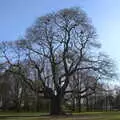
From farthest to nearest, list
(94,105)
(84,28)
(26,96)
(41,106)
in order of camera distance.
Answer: (94,105)
(41,106)
(26,96)
(84,28)

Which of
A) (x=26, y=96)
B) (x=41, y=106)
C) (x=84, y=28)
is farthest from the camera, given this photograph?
(x=41, y=106)

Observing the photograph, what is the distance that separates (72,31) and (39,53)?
7.00 metres

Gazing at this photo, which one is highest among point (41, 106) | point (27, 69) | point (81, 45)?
point (81, 45)

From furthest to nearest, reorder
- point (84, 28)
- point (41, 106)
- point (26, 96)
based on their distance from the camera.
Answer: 1. point (41, 106)
2. point (26, 96)
3. point (84, 28)

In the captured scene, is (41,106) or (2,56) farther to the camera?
(41,106)

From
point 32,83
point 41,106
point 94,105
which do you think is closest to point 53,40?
point 32,83

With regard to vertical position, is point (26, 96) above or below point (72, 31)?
below

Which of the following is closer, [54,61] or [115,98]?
[54,61]

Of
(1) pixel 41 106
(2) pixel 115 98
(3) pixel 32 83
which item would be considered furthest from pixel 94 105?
(3) pixel 32 83

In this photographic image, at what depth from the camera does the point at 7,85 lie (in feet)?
287

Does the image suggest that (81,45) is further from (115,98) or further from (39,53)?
(115,98)

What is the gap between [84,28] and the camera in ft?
192

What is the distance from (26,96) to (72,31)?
32525 millimetres

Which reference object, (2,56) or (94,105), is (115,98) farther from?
(2,56)
